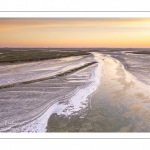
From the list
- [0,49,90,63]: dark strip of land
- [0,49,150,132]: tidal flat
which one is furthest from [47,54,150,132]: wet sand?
[0,49,90,63]: dark strip of land

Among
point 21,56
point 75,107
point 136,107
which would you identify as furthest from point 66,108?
point 21,56

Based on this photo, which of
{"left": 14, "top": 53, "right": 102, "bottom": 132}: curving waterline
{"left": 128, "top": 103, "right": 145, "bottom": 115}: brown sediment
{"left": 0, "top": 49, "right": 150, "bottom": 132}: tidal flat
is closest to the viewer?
{"left": 14, "top": 53, "right": 102, "bottom": 132}: curving waterline

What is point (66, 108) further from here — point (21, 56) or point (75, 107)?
point (21, 56)

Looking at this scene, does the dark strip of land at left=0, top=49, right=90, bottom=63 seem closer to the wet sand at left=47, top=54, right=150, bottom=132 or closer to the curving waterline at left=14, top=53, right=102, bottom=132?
the curving waterline at left=14, top=53, right=102, bottom=132

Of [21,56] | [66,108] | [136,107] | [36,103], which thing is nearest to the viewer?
[66,108]

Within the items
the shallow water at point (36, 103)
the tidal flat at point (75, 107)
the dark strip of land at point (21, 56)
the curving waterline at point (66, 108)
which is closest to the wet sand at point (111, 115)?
the tidal flat at point (75, 107)

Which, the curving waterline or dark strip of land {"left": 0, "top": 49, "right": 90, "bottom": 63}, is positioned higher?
dark strip of land {"left": 0, "top": 49, "right": 90, "bottom": 63}

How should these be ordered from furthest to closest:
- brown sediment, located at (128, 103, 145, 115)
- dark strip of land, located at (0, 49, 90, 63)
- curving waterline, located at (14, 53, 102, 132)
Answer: dark strip of land, located at (0, 49, 90, 63), brown sediment, located at (128, 103, 145, 115), curving waterline, located at (14, 53, 102, 132)

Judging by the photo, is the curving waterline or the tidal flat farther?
the tidal flat

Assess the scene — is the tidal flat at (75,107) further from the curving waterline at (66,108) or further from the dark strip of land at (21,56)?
the dark strip of land at (21,56)

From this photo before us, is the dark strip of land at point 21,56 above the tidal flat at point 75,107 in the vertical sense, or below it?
above

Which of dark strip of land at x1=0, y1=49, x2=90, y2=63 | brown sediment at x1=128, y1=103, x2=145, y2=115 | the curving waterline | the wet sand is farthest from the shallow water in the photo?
dark strip of land at x1=0, y1=49, x2=90, y2=63

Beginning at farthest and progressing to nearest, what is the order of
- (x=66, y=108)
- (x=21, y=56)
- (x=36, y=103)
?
(x=21, y=56) < (x=36, y=103) < (x=66, y=108)
